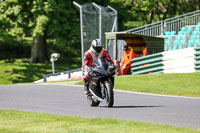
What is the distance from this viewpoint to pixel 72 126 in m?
7.70

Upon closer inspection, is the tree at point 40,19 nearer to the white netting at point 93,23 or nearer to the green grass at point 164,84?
the white netting at point 93,23

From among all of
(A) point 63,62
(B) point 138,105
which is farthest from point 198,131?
(A) point 63,62

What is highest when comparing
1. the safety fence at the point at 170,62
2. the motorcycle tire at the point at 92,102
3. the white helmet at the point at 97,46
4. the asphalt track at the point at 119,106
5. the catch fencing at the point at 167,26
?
the catch fencing at the point at 167,26

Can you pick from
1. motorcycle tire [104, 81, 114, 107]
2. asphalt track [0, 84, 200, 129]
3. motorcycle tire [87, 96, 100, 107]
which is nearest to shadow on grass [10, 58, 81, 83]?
asphalt track [0, 84, 200, 129]

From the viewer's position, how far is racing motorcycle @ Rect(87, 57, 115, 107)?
10.8 m

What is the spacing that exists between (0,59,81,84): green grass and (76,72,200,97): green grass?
16.7 meters

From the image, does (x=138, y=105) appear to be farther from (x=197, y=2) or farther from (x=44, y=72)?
(x=197, y=2)

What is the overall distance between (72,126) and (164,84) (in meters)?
10.5

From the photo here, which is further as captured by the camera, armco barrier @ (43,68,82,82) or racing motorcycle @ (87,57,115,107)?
armco barrier @ (43,68,82,82)

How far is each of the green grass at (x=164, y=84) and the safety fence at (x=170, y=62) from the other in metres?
1.39

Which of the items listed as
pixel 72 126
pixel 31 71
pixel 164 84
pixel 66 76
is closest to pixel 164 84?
pixel 164 84

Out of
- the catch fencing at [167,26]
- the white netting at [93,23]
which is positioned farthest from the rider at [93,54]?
the catch fencing at [167,26]

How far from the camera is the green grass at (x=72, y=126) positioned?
718 cm

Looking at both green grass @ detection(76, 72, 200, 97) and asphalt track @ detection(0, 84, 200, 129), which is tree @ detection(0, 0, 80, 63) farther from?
asphalt track @ detection(0, 84, 200, 129)
